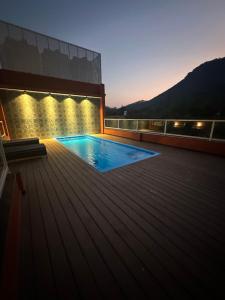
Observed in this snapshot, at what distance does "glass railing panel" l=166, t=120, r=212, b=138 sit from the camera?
4.51 metres

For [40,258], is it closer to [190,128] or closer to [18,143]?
[18,143]

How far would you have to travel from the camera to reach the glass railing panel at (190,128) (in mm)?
4514

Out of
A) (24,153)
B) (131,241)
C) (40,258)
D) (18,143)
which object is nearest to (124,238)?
(131,241)

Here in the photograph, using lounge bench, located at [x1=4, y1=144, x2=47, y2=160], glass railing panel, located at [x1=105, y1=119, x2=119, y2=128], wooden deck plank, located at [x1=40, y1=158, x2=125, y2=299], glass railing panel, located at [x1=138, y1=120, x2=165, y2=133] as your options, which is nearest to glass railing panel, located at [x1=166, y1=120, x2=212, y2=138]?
glass railing panel, located at [x1=138, y1=120, x2=165, y2=133]

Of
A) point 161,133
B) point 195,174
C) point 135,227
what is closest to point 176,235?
point 135,227

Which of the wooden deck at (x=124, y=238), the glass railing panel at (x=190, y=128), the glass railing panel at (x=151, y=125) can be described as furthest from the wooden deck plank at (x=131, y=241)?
the glass railing panel at (x=151, y=125)

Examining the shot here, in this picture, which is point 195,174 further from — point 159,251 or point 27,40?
point 27,40

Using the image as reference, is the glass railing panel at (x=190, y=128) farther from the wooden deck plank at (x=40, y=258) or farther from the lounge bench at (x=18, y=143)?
the lounge bench at (x=18, y=143)

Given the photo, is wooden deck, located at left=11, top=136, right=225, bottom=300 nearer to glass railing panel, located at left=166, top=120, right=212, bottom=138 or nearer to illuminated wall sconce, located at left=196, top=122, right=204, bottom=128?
glass railing panel, located at left=166, top=120, right=212, bottom=138

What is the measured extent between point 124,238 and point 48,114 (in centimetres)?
852

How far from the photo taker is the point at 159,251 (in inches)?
52.3

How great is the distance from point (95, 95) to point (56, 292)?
9.67 m

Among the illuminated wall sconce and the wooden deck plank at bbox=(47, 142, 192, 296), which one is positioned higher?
the illuminated wall sconce

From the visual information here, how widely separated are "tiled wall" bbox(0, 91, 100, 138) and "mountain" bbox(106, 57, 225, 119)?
19268mm
